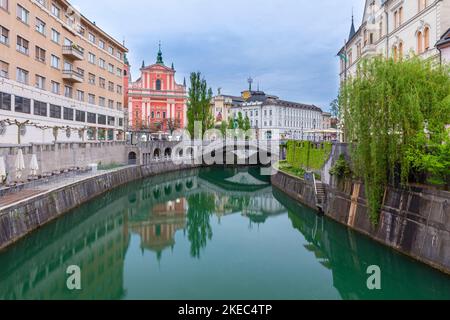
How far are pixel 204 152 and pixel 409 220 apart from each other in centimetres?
5186

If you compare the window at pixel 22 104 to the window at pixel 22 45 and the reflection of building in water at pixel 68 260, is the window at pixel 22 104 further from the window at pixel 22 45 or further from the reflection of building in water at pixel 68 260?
the reflection of building in water at pixel 68 260

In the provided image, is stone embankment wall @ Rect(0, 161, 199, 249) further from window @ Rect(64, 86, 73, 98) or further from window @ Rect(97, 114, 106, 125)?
window @ Rect(97, 114, 106, 125)

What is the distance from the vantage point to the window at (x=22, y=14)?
2993cm

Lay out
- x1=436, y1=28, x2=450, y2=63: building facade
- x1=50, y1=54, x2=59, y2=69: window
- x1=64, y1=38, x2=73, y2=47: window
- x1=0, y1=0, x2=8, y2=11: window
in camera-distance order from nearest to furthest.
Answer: x1=436, y1=28, x2=450, y2=63: building facade < x1=0, y1=0, x2=8, y2=11: window < x1=50, y1=54, x2=59, y2=69: window < x1=64, y1=38, x2=73, y2=47: window

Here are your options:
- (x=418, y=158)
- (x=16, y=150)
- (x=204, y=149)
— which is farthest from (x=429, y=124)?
(x=204, y=149)

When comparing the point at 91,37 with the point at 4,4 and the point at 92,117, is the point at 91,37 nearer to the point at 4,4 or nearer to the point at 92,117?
the point at 92,117

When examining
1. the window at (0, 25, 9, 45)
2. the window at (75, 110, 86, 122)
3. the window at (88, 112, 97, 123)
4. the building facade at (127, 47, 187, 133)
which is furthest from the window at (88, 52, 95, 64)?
the building facade at (127, 47, 187, 133)

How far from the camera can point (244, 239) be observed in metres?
23.6

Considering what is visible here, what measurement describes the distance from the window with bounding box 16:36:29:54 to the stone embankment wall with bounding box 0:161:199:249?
12.3 metres

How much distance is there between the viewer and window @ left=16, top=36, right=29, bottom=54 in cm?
3027

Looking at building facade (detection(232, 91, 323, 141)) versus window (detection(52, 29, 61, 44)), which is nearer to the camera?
window (detection(52, 29, 61, 44))

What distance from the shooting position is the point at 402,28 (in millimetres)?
29125

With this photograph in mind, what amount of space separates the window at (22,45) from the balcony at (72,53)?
742cm

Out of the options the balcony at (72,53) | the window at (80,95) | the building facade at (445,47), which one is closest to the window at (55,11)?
the balcony at (72,53)
